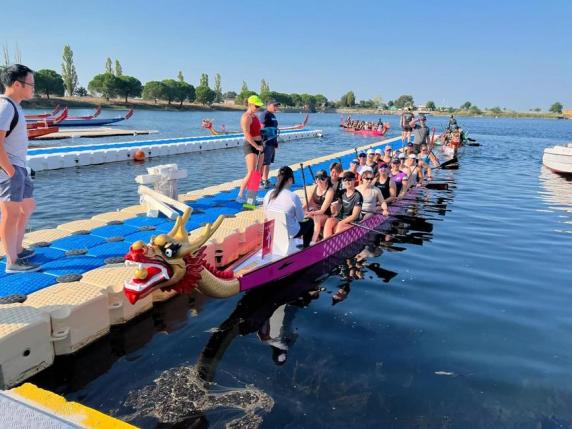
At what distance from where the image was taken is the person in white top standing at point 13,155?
201 inches

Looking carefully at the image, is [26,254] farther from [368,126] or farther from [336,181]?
[368,126]

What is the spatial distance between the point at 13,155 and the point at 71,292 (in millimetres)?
1905

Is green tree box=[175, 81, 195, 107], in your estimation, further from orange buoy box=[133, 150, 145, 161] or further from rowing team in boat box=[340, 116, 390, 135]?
orange buoy box=[133, 150, 145, 161]

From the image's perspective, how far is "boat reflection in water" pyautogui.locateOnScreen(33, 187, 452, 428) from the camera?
14.0 feet

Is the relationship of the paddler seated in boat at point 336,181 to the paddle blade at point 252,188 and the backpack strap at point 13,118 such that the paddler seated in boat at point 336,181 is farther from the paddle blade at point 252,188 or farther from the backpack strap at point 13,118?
the backpack strap at point 13,118

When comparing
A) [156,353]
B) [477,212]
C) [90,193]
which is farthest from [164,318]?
[477,212]

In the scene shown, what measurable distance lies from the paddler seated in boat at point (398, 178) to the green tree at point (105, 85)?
11073cm

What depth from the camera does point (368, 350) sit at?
5578 mm

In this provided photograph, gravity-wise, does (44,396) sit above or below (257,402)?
above

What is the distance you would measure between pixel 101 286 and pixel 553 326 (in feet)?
21.9

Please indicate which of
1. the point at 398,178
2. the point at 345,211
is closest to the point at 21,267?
the point at 345,211

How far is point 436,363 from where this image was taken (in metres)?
5.39

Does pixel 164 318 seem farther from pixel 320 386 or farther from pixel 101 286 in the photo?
pixel 320 386

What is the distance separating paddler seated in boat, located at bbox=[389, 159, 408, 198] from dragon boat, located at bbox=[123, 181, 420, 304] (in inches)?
168
